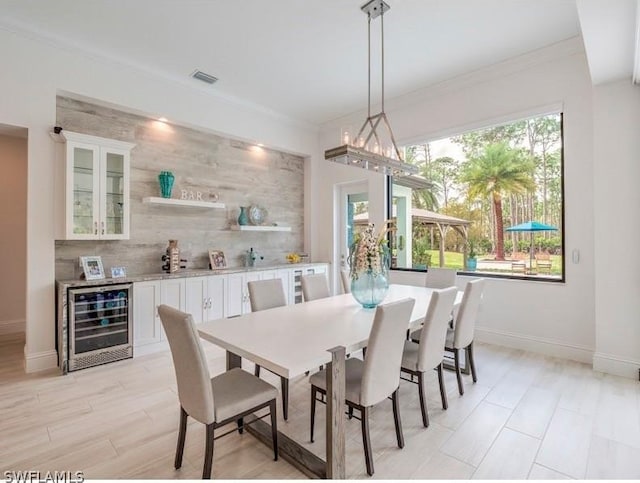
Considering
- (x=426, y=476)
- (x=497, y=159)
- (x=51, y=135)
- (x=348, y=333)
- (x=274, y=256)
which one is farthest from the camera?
(x=274, y=256)

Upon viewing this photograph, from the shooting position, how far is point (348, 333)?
213 cm

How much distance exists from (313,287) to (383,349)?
5.50 ft

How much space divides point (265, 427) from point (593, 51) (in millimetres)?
3896

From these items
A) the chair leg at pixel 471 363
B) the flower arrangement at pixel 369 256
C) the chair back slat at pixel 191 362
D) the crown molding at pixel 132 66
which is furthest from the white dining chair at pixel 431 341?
the crown molding at pixel 132 66

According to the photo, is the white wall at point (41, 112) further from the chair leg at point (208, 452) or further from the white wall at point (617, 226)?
the white wall at point (617, 226)

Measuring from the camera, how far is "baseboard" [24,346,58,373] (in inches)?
132

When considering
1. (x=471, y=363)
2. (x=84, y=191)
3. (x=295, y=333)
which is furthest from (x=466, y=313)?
(x=84, y=191)

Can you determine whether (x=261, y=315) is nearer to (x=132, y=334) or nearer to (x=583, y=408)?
(x=132, y=334)

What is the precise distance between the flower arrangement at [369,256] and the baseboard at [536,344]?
7.48ft

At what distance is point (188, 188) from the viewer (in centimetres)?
471

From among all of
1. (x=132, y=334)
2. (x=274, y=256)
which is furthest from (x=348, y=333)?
(x=274, y=256)

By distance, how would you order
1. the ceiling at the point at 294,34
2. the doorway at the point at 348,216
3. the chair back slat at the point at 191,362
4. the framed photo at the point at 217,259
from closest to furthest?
the chair back slat at the point at 191,362 → the ceiling at the point at 294,34 → the framed photo at the point at 217,259 → the doorway at the point at 348,216

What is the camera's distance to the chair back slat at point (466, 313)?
279cm

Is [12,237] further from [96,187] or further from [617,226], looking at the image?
[617,226]
